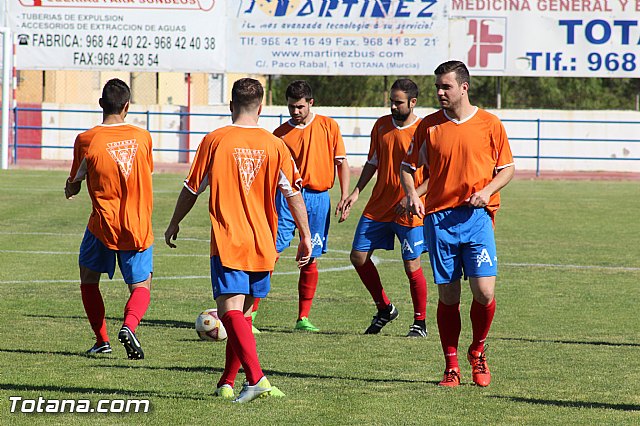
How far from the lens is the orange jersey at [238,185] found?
22.0 feet

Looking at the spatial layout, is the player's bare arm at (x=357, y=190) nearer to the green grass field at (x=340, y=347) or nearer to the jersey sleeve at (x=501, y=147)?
the green grass field at (x=340, y=347)

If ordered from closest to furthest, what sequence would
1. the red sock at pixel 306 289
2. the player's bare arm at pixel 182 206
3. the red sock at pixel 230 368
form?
the player's bare arm at pixel 182 206 → the red sock at pixel 230 368 → the red sock at pixel 306 289

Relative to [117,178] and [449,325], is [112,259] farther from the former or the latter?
[449,325]

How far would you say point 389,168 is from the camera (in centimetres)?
1024

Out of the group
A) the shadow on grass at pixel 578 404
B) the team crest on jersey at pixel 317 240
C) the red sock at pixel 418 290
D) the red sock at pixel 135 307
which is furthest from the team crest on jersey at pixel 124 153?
the shadow on grass at pixel 578 404

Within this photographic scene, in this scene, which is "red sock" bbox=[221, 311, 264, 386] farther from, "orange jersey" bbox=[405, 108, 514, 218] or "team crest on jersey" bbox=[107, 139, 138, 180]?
"team crest on jersey" bbox=[107, 139, 138, 180]

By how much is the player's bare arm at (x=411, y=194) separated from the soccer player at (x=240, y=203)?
1.12m

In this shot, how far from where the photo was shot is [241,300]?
6.80 meters

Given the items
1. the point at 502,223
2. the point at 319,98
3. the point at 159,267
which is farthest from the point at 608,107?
the point at 159,267

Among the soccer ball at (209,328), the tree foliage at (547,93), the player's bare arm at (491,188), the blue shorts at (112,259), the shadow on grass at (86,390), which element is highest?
the tree foliage at (547,93)

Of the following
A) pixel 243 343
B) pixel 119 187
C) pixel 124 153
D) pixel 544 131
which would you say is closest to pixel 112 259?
pixel 119 187

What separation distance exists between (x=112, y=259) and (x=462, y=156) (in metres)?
2.71

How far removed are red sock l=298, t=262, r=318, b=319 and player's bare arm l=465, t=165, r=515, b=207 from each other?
3260 millimetres

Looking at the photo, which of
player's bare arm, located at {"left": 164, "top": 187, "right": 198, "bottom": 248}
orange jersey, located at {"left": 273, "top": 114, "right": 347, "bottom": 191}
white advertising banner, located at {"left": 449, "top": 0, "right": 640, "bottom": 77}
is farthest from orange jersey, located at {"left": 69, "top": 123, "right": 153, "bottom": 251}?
white advertising banner, located at {"left": 449, "top": 0, "right": 640, "bottom": 77}
